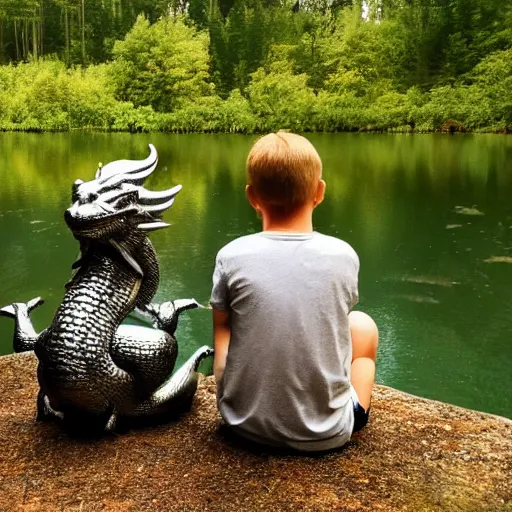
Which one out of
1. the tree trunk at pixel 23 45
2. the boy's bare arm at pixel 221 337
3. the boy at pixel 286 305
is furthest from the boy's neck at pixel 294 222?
the tree trunk at pixel 23 45

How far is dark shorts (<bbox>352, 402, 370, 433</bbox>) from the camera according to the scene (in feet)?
5.81

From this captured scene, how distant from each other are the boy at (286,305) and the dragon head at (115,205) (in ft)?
1.35

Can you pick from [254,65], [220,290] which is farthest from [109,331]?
[254,65]

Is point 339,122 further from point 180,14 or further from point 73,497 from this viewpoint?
point 73,497

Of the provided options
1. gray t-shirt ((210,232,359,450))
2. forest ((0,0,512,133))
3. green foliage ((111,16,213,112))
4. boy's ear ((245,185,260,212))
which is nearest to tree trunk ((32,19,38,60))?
forest ((0,0,512,133))

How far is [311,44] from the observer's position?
93.2 ft

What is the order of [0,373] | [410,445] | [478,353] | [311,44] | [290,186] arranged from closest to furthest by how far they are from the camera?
1. [290,186]
2. [410,445]
3. [0,373]
4. [478,353]
5. [311,44]

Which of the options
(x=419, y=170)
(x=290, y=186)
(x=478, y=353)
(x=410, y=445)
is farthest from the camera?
(x=419, y=170)

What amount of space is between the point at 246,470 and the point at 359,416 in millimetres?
346

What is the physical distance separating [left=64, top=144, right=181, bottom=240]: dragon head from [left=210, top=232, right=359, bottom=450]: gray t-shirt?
41 cm

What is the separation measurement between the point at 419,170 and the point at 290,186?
36.7 feet

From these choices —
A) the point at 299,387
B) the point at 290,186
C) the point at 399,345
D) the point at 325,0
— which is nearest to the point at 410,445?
the point at 299,387

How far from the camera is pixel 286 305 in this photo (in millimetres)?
1561

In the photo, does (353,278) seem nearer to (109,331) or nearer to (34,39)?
(109,331)
